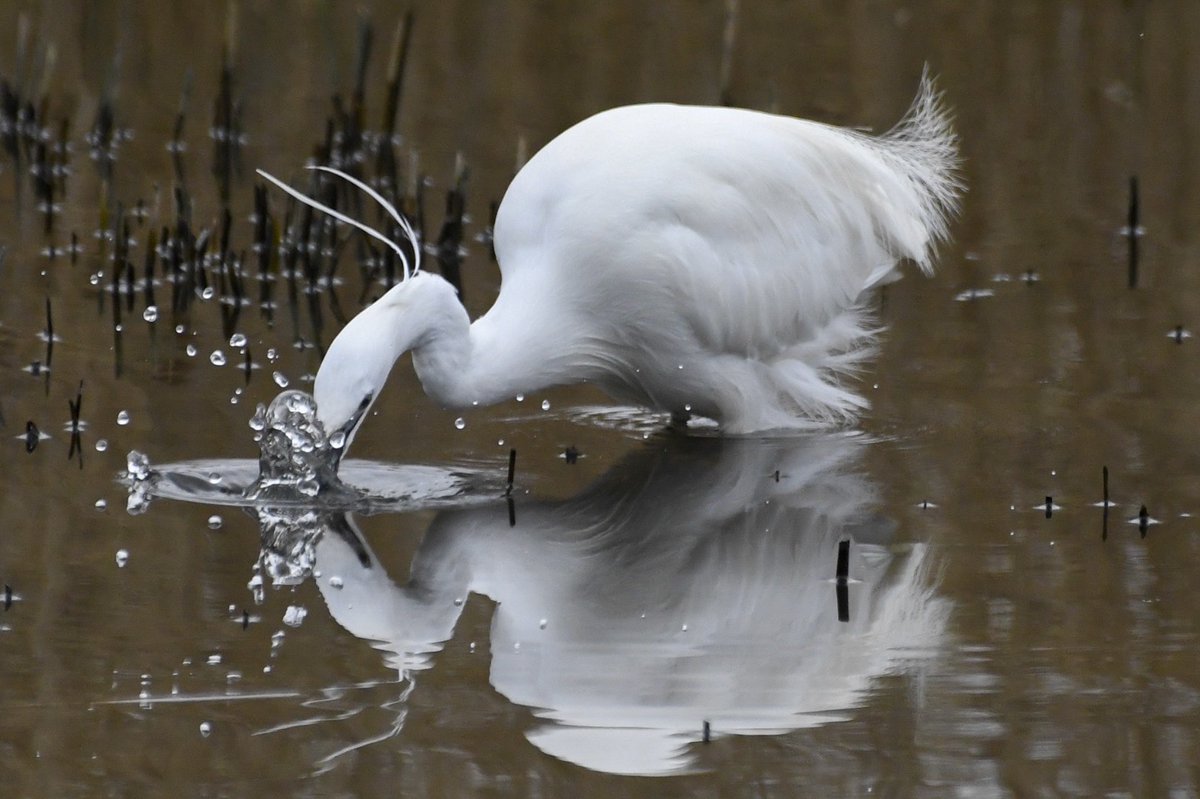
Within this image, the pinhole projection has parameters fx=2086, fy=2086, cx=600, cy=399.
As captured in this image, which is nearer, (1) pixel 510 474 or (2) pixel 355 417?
(2) pixel 355 417

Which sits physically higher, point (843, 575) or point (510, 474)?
point (510, 474)

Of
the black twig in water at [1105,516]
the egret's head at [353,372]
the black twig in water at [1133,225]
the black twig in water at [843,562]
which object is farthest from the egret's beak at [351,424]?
the black twig in water at [1133,225]

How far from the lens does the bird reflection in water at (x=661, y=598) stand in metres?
4.10

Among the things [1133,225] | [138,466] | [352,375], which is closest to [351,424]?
[352,375]

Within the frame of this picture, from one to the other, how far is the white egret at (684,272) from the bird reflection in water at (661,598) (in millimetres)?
340

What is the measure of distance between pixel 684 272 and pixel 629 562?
48.2 inches

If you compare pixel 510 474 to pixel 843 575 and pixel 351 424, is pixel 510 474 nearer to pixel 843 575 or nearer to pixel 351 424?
pixel 351 424

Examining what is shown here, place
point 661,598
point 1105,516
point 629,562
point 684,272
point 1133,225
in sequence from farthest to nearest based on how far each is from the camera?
1. point 1133,225
2. point 684,272
3. point 1105,516
4. point 629,562
5. point 661,598

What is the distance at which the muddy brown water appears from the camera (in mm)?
3877

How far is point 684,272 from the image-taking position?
20.0 feet

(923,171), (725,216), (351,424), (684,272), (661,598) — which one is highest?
(923,171)

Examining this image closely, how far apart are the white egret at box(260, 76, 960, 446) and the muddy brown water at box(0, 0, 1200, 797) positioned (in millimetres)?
233

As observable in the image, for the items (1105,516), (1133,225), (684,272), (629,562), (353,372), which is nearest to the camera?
(353,372)

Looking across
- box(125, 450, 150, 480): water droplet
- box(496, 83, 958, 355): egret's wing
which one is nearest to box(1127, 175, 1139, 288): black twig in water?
box(496, 83, 958, 355): egret's wing
